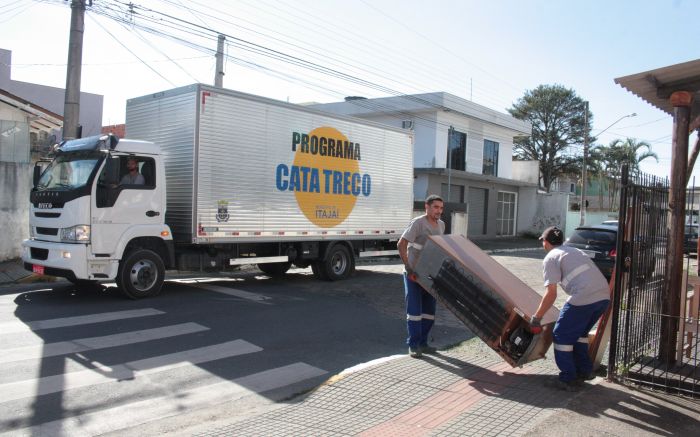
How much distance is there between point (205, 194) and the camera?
10609 mm

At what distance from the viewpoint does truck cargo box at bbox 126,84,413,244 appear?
10.6 metres

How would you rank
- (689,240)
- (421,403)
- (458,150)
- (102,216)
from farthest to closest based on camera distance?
1. (458,150)
2. (102,216)
3. (689,240)
4. (421,403)

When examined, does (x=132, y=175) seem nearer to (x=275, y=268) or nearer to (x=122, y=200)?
(x=122, y=200)

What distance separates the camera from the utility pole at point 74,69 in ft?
41.7

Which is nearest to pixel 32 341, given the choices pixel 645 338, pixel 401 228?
pixel 645 338

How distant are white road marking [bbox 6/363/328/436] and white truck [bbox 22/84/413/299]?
465 centimetres

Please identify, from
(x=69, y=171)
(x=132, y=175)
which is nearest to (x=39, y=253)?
(x=69, y=171)

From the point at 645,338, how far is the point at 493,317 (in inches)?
65.6

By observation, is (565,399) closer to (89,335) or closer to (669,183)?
(669,183)

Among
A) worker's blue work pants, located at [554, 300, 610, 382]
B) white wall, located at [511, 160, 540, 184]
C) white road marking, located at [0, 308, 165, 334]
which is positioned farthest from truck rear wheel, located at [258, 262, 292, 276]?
white wall, located at [511, 160, 540, 184]

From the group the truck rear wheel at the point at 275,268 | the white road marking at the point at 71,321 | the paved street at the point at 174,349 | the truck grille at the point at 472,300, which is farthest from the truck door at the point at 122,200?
the truck grille at the point at 472,300

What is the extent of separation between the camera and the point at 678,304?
5.89 metres

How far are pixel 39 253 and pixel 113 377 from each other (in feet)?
16.1

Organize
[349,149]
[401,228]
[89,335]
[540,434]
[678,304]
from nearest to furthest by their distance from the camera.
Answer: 1. [540,434]
2. [678,304]
3. [89,335]
4. [349,149]
5. [401,228]
